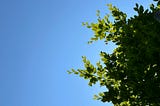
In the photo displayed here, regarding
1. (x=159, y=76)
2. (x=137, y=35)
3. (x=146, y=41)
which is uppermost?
(x=137, y=35)

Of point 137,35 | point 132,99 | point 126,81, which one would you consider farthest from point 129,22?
point 132,99

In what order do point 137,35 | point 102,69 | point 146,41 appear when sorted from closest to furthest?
point 146,41
point 137,35
point 102,69

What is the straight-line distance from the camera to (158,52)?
6.98m

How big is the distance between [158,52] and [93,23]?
11.3ft

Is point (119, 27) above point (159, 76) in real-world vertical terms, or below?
above

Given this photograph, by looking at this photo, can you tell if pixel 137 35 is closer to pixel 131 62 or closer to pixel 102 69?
pixel 131 62

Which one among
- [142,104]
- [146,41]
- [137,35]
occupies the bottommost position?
[142,104]

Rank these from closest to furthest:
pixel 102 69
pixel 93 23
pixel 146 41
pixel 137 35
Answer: pixel 146 41
pixel 137 35
pixel 102 69
pixel 93 23

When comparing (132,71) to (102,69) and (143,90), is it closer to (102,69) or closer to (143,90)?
(143,90)

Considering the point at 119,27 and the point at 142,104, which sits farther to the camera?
the point at 119,27

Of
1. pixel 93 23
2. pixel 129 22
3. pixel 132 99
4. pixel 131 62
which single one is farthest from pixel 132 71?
pixel 93 23

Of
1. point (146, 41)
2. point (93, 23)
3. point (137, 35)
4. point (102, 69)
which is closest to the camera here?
point (146, 41)

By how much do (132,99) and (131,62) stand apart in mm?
1240

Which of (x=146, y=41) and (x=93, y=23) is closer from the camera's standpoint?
(x=146, y=41)
